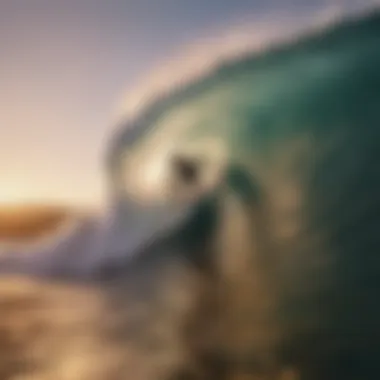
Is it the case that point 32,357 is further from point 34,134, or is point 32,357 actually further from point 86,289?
point 34,134

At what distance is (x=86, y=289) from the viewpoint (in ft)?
3.95

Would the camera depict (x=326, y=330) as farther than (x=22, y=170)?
No

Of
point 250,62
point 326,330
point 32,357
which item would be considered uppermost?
point 250,62

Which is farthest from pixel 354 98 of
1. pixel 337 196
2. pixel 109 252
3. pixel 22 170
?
pixel 22 170

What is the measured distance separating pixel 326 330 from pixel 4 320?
0.55 metres

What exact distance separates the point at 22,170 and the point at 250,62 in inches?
18.1

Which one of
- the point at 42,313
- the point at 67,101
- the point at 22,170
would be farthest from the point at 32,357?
the point at 67,101

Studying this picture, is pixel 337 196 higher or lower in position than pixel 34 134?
lower

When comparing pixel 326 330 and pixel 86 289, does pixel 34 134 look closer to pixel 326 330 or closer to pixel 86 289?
pixel 86 289

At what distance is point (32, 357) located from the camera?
3.88 feet

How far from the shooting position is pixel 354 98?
121cm

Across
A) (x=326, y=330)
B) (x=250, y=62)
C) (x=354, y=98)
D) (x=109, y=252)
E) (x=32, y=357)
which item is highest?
(x=250, y=62)

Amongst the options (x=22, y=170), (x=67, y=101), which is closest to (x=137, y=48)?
(x=67, y=101)

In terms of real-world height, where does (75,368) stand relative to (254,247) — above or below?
below
